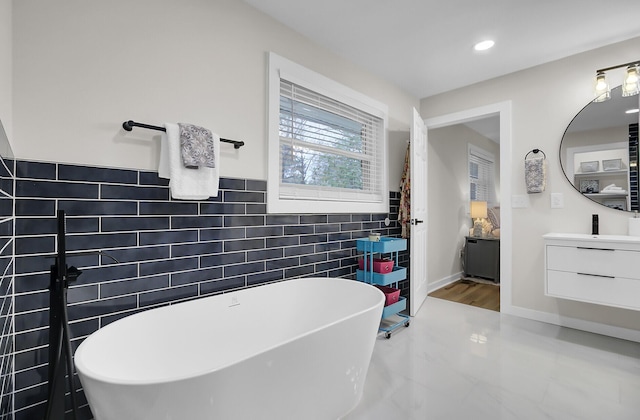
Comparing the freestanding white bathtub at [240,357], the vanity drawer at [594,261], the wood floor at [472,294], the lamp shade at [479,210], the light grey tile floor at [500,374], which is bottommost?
the light grey tile floor at [500,374]

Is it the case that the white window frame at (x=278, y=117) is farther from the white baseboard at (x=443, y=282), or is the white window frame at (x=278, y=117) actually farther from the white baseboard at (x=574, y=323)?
the white baseboard at (x=574, y=323)

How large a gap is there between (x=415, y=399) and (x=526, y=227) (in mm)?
2202

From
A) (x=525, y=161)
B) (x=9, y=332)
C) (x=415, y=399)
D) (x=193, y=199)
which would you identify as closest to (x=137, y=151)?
(x=193, y=199)

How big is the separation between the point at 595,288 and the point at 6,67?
3.75 metres

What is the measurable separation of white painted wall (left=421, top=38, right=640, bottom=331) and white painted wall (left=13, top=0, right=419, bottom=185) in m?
2.38

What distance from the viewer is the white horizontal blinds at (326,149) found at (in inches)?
97.3

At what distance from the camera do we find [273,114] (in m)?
2.27

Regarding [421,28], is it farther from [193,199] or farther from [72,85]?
[72,85]

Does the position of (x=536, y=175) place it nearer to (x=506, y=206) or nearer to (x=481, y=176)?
(x=506, y=206)

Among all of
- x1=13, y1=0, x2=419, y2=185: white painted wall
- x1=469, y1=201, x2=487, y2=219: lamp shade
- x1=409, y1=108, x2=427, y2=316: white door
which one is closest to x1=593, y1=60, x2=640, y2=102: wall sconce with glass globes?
x1=409, y1=108, x2=427, y2=316: white door

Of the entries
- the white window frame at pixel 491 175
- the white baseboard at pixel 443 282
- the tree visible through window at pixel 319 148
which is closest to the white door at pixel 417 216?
the tree visible through window at pixel 319 148

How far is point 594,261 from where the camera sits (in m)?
2.40

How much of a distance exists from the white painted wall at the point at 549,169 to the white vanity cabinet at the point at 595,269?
1.38ft

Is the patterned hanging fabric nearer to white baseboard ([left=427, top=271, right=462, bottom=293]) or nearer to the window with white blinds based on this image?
white baseboard ([left=427, top=271, right=462, bottom=293])
